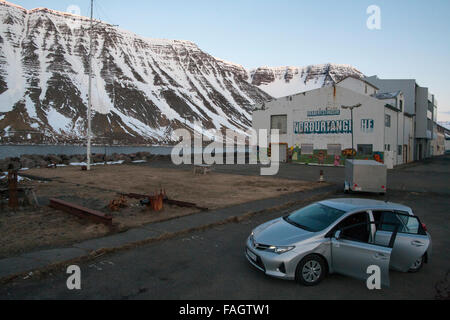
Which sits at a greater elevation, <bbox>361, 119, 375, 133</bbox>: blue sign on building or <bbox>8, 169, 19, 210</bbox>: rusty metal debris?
<bbox>361, 119, 375, 133</bbox>: blue sign on building

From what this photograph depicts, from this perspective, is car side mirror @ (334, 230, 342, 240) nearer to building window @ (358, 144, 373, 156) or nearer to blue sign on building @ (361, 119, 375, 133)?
building window @ (358, 144, 373, 156)

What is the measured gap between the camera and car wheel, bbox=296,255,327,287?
591 centimetres

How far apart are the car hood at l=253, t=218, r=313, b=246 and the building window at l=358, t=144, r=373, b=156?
106 ft

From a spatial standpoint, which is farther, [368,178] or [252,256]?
[368,178]

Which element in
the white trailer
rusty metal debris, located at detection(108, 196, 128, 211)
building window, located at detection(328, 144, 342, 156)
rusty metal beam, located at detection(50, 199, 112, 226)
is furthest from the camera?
building window, located at detection(328, 144, 342, 156)

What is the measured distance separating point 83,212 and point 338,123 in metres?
33.3

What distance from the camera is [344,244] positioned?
6000mm

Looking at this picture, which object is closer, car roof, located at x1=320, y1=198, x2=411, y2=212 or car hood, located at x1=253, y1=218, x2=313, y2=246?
car hood, located at x1=253, y1=218, x2=313, y2=246

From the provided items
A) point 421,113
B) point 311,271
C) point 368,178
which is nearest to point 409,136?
point 421,113

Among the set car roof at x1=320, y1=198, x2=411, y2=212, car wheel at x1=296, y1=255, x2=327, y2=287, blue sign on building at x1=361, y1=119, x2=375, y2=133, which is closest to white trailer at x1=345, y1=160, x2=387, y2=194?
car roof at x1=320, y1=198, x2=411, y2=212

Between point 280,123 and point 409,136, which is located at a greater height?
point 280,123

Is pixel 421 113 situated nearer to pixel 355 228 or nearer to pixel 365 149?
pixel 365 149

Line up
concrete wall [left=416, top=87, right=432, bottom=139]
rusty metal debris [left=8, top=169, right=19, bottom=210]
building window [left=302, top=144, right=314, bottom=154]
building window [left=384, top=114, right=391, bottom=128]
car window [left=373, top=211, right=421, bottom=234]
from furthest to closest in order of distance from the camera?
concrete wall [left=416, top=87, right=432, bottom=139] < building window [left=302, top=144, right=314, bottom=154] < building window [left=384, top=114, right=391, bottom=128] < rusty metal debris [left=8, top=169, right=19, bottom=210] < car window [left=373, top=211, right=421, bottom=234]
